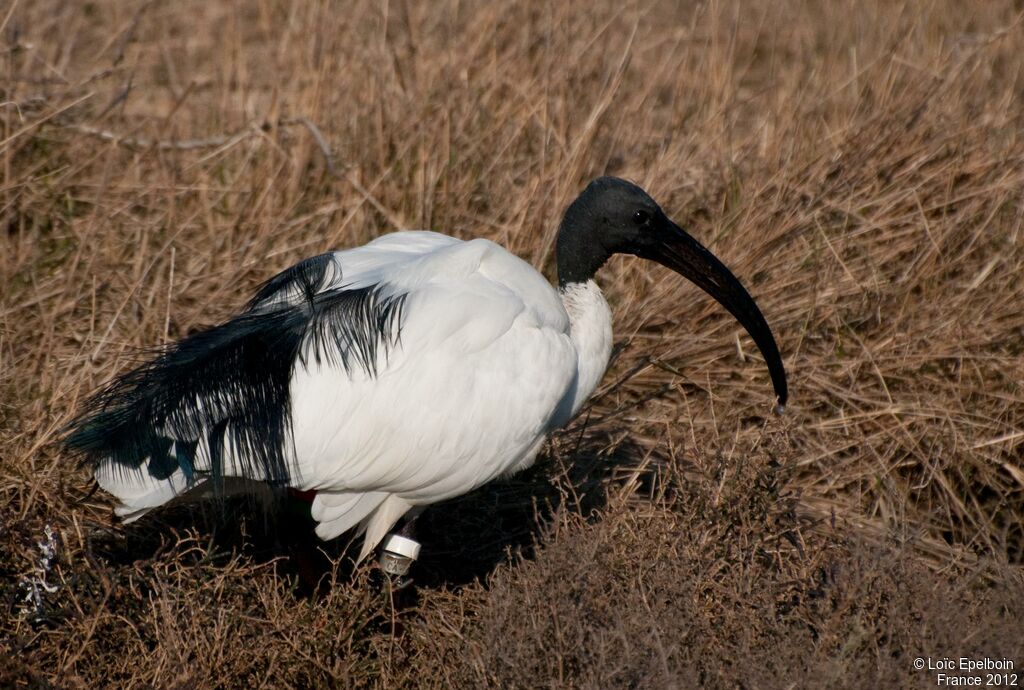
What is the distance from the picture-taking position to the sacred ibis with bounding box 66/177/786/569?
123 inches

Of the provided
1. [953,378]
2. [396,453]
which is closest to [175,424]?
[396,453]

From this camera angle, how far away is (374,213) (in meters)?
4.99

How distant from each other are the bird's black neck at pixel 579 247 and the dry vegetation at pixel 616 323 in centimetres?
62

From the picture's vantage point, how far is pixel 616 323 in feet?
14.8

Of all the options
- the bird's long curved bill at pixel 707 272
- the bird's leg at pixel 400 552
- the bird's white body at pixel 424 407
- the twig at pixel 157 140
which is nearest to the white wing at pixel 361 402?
the bird's white body at pixel 424 407

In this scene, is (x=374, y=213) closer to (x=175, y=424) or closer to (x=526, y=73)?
(x=526, y=73)

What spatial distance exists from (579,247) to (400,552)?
3.45 feet

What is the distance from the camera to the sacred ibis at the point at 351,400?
3.12 metres

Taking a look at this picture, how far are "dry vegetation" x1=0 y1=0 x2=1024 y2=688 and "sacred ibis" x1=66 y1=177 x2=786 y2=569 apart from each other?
241 millimetres

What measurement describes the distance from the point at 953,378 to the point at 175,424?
2.79m

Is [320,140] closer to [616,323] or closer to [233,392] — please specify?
[616,323]

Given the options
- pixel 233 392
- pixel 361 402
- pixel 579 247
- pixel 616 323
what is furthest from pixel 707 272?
pixel 233 392

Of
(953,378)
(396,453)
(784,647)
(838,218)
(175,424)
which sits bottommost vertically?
(953,378)

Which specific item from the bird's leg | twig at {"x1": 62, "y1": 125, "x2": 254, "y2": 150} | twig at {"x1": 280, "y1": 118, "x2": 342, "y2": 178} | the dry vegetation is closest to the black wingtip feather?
the dry vegetation
